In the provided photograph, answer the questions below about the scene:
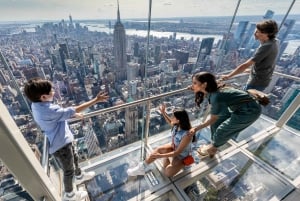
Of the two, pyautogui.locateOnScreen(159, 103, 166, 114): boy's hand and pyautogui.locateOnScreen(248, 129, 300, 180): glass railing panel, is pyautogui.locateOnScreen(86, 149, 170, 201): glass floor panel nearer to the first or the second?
pyautogui.locateOnScreen(159, 103, 166, 114): boy's hand

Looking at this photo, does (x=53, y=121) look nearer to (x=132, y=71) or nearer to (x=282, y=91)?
(x=132, y=71)

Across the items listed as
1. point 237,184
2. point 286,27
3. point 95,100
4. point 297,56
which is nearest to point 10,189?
point 95,100

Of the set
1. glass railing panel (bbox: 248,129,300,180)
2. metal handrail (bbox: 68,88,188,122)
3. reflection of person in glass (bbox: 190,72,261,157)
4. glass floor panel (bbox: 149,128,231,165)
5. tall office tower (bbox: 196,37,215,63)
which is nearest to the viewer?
metal handrail (bbox: 68,88,188,122)

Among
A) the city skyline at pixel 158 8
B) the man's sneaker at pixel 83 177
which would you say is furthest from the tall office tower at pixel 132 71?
the man's sneaker at pixel 83 177

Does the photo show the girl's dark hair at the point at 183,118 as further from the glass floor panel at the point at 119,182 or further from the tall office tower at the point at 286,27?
the tall office tower at the point at 286,27

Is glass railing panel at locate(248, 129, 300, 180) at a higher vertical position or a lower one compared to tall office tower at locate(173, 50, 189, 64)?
lower

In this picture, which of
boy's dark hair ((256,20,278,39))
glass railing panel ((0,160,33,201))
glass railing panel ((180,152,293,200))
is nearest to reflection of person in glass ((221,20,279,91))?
boy's dark hair ((256,20,278,39))

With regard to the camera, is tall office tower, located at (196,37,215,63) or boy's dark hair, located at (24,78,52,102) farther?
tall office tower, located at (196,37,215,63)
